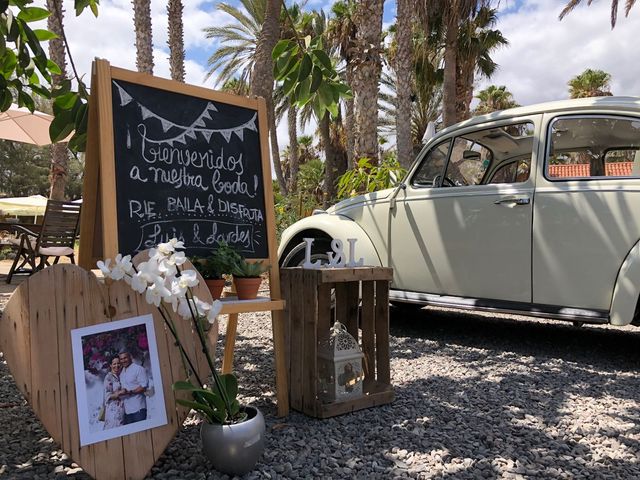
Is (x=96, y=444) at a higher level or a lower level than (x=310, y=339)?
lower

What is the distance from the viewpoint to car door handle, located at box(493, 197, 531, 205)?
12.9 ft

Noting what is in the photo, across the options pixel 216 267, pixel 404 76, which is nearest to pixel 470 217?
pixel 216 267

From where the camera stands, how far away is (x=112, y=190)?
2.39 metres

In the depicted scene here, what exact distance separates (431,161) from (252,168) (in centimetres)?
230

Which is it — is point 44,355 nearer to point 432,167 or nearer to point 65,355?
point 65,355

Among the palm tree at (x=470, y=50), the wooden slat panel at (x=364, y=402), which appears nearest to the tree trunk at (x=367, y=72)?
the wooden slat panel at (x=364, y=402)

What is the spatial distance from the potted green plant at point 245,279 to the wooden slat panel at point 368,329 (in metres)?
0.74

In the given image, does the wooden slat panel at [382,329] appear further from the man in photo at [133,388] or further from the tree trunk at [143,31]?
the tree trunk at [143,31]

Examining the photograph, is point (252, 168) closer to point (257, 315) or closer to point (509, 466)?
point (509, 466)

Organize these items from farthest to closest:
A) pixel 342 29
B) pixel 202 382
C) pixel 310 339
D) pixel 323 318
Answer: pixel 342 29, pixel 323 318, pixel 310 339, pixel 202 382

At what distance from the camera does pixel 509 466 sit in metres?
2.27

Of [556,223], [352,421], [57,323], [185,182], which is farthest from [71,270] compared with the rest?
[556,223]

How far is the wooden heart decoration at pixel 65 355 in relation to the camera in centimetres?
196

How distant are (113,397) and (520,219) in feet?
10.1
